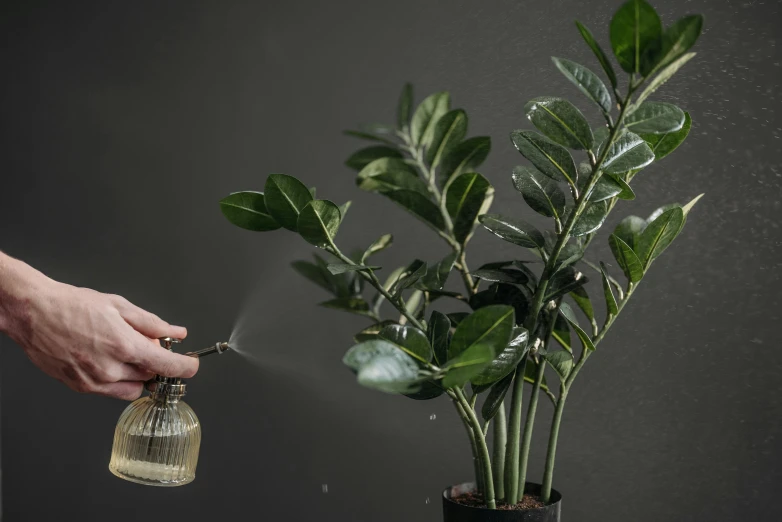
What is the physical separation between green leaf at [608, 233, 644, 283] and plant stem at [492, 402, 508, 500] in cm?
22

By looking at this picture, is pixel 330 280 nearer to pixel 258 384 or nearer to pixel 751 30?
pixel 258 384

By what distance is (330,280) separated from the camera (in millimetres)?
1130

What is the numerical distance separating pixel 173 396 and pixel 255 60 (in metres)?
0.67

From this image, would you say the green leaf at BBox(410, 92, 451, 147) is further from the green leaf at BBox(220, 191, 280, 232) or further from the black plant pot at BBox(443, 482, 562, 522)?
the black plant pot at BBox(443, 482, 562, 522)

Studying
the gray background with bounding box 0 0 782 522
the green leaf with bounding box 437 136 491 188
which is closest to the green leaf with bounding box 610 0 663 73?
the green leaf with bounding box 437 136 491 188

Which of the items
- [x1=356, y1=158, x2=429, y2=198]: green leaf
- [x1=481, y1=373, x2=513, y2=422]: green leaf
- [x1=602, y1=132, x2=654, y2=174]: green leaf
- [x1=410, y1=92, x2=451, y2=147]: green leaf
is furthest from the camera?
[x1=410, y1=92, x2=451, y2=147]: green leaf

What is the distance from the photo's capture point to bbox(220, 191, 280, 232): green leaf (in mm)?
856

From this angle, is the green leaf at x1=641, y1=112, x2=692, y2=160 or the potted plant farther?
the green leaf at x1=641, y1=112, x2=692, y2=160

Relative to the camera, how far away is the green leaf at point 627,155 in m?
Answer: 0.74

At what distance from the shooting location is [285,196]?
81 centimetres

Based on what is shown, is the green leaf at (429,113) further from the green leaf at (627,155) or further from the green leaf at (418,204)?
the green leaf at (627,155)

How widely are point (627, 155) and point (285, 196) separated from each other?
367mm

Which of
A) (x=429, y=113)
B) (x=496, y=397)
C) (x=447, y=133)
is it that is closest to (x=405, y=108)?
(x=429, y=113)

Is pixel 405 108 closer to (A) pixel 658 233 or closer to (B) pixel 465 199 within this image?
(B) pixel 465 199
